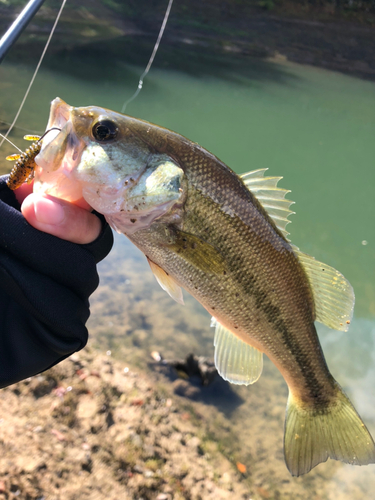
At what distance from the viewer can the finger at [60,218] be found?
1.65 metres

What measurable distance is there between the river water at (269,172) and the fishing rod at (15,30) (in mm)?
3220

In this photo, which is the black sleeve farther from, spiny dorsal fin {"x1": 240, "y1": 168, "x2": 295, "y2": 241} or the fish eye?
spiny dorsal fin {"x1": 240, "y1": 168, "x2": 295, "y2": 241}

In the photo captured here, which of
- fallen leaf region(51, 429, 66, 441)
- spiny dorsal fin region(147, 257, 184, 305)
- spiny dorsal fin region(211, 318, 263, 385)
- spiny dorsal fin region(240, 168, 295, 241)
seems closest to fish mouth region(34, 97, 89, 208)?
spiny dorsal fin region(147, 257, 184, 305)

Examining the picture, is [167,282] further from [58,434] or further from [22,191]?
[58,434]

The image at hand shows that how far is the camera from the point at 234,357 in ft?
7.36

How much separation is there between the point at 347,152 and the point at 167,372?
1112 cm

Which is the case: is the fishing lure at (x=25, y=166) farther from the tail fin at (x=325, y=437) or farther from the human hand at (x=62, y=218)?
the tail fin at (x=325, y=437)

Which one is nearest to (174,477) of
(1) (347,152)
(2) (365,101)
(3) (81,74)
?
(1) (347,152)

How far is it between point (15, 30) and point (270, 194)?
238 centimetres

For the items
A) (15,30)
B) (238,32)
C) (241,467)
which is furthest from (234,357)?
(238,32)

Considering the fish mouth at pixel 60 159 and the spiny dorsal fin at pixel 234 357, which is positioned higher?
the fish mouth at pixel 60 159

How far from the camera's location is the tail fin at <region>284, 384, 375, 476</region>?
2211 mm

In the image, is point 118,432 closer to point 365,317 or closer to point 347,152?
point 365,317

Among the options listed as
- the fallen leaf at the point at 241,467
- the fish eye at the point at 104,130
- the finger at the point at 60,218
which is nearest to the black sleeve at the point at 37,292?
the finger at the point at 60,218
